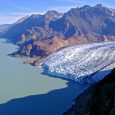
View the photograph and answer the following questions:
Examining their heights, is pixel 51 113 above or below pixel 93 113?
below

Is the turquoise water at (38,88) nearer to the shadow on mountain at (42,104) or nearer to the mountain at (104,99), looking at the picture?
the shadow on mountain at (42,104)

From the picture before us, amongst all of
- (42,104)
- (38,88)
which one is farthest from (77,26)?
(42,104)

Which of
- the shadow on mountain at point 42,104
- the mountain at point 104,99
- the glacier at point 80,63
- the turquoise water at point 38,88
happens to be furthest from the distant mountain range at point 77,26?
the mountain at point 104,99

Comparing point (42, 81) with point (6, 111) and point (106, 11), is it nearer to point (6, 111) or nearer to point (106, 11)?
point (6, 111)

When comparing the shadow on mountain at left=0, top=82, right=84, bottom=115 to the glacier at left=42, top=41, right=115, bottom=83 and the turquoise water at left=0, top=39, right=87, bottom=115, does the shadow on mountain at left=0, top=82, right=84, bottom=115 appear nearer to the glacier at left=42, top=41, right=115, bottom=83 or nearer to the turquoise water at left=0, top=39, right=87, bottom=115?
the turquoise water at left=0, top=39, right=87, bottom=115

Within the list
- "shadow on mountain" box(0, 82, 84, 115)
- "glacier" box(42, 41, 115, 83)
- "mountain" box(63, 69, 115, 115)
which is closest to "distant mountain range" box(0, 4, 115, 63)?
"glacier" box(42, 41, 115, 83)

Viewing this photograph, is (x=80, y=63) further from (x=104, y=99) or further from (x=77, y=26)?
(x=77, y=26)

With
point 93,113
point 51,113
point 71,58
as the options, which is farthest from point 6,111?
point 71,58

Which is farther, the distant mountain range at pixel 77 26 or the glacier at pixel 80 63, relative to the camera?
the distant mountain range at pixel 77 26

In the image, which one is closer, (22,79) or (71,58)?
(22,79)
